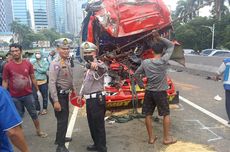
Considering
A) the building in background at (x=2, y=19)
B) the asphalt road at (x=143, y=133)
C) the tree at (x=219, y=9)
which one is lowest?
the asphalt road at (x=143, y=133)

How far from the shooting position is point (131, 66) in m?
9.55

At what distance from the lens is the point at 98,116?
5.20 metres

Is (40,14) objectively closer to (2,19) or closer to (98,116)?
(2,19)

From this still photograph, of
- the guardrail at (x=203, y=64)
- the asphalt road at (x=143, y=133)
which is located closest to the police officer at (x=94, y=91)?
the asphalt road at (x=143, y=133)

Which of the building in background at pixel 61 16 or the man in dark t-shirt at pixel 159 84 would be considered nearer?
the man in dark t-shirt at pixel 159 84

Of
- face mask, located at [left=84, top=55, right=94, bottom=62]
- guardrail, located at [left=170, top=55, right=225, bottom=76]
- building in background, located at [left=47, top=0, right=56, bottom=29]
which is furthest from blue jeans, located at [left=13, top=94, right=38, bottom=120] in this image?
building in background, located at [left=47, top=0, right=56, bottom=29]

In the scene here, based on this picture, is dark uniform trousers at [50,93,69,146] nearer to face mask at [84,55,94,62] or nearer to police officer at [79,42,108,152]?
police officer at [79,42,108,152]

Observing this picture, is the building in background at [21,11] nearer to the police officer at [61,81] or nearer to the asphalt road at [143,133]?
the asphalt road at [143,133]

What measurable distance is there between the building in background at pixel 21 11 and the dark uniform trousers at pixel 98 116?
108153 mm

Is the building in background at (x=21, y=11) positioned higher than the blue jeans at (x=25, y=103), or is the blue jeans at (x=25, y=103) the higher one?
the building in background at (x=21, y=11)

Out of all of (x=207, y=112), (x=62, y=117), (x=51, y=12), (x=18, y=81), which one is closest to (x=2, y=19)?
(x=51, y=12)

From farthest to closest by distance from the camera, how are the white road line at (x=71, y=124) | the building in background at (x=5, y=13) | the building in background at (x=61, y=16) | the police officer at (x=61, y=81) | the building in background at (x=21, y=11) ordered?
1. the building in background at (x=61, y=16)
2. the building in background at (x=21, y=11)
3. the building in background at (x=5, y=13)
4. the white road line at (x=71, y=124)
5. the police officer at (x=61, y=81)

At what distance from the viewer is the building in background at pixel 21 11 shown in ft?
358

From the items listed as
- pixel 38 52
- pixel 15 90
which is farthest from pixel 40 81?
pixel 15 90
